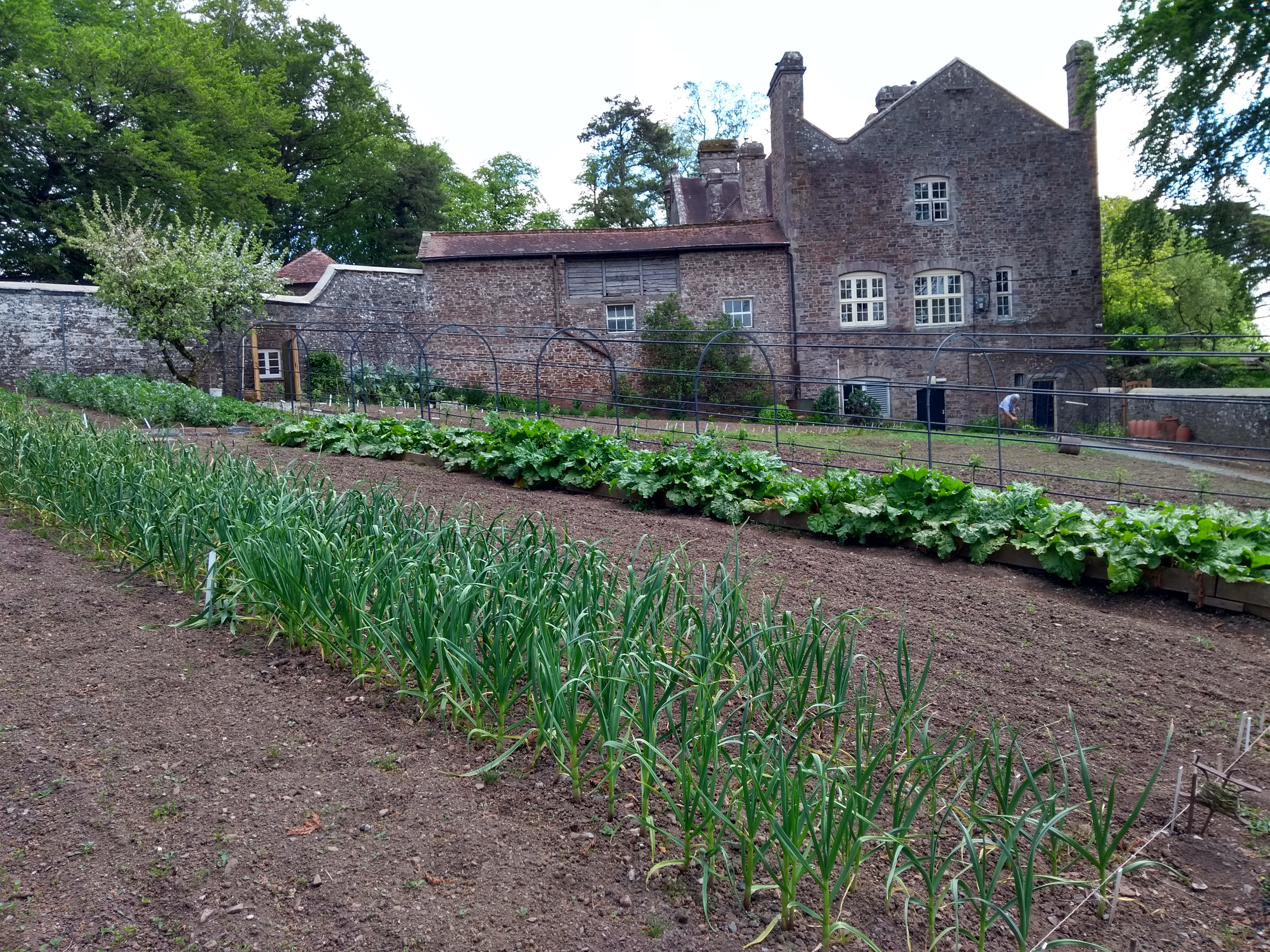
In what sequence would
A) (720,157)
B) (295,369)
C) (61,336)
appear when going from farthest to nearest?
(720,157)
(61,336)
(295,369)

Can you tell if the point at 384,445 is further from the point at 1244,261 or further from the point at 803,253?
the point at 1244,261

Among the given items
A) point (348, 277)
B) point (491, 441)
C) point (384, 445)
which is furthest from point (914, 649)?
point (348, 277)

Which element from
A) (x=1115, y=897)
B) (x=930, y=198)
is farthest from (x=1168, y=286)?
(x=1115, y=897)

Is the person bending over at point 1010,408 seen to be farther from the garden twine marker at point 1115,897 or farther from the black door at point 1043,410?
the garden twine marker at point 1115,897

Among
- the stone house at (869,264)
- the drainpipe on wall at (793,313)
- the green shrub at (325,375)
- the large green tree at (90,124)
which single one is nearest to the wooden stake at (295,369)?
the green shrub at (325,375)

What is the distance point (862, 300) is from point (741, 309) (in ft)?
9.97

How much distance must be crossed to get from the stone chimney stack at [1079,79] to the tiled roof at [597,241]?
309 inches

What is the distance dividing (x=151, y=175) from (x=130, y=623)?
82.4 ft

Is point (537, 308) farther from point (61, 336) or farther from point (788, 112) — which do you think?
point (61, 336)

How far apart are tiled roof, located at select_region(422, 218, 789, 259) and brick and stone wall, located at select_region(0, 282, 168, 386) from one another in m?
7.14

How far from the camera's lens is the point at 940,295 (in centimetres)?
2333

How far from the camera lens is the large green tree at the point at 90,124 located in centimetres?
2295

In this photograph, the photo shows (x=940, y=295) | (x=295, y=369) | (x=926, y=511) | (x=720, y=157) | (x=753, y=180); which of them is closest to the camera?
(x=926, y=511)

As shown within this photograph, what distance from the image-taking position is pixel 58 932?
6.27 ft
